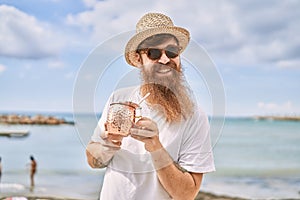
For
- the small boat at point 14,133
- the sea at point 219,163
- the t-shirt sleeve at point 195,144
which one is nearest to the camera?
the t-shirt sleeve at point 195,144

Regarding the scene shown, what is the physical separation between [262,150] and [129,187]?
920cm

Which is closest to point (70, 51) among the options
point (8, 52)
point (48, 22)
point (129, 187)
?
point (48, 22)

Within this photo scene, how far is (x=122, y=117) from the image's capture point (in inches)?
29.6

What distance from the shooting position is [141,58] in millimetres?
846

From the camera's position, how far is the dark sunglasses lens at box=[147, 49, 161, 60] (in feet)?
2.65

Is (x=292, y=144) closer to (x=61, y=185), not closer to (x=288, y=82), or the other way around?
(x=288, y=82)

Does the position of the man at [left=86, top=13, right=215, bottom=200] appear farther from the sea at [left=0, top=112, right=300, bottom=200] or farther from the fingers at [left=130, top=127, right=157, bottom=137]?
the sea at [left=0, top=112, right=300, bottom=200]

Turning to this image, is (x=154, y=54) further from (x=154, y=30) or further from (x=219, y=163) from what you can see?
(x=219, y=163)

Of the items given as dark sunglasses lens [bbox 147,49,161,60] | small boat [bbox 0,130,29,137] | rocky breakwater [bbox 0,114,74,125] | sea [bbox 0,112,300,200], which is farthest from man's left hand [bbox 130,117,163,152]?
small boat [bbox 0,130,29,137]

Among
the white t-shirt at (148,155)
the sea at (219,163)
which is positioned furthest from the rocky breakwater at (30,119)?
the white t-shirt at (148,155)

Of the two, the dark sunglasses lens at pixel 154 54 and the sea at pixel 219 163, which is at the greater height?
the sea at pixel 219 163

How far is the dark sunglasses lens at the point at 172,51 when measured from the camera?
808mm

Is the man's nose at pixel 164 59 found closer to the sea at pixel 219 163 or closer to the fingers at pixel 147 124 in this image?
the fingers at pixel 147 124

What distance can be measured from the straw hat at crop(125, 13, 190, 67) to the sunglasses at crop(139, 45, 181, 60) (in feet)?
0.04
